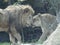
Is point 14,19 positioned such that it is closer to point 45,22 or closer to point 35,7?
point 45,22

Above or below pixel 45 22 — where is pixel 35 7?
below

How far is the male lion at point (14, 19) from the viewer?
1030 centimetres

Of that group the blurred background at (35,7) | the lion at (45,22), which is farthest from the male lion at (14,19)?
the blurred background at (35,7)

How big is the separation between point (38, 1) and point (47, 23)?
4877mm

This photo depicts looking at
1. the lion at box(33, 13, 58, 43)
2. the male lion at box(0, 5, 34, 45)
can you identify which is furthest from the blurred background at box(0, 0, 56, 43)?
the male lion at box(0, 5, 34, 45)

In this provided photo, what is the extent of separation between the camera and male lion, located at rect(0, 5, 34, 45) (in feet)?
33.8

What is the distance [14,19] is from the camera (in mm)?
10602

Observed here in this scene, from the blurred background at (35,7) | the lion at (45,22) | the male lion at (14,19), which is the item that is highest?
the male lion at (14,19)

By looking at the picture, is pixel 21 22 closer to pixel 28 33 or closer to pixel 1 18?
pixel 1 18

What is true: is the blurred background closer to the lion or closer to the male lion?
the lion

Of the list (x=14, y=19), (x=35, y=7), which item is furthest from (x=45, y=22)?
(x=35, y=7)

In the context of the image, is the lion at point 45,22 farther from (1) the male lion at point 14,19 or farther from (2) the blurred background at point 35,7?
(2) the blurred background at point 35,7

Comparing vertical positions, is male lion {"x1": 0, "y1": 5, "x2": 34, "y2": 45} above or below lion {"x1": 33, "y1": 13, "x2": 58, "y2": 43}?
above

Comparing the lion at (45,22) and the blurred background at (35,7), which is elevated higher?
the lion at (45,22)
